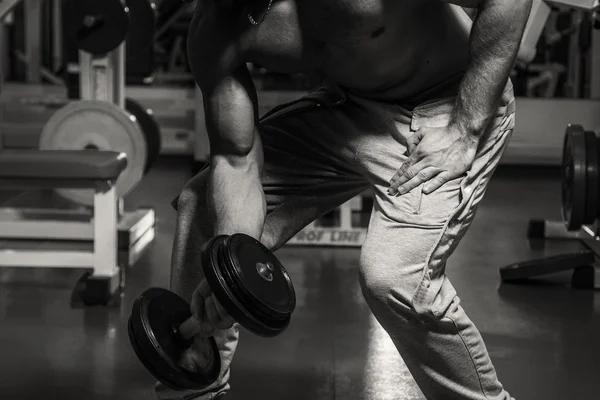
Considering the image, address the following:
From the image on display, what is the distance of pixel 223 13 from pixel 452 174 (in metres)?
0.52

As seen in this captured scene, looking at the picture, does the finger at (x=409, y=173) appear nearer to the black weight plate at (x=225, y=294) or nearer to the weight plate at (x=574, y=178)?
the black weight plate at (x=225, y=294)

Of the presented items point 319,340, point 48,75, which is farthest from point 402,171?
point 48,75

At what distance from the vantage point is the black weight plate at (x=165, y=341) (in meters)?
1.82

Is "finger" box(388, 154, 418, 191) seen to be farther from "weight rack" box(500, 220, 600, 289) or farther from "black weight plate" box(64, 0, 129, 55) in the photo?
"black weight plate" box(64, 0, 129, 55)

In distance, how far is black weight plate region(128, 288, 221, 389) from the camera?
1823 mm

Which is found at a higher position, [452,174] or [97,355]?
[452,174]

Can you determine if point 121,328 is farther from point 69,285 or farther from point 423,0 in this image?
point 423,0

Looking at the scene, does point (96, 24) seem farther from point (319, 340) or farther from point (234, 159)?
point (234, 159)

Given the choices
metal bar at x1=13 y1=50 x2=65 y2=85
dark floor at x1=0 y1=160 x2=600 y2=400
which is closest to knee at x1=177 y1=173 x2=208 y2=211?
dark floor at x1=0 y1=160 x2=600 y2=400

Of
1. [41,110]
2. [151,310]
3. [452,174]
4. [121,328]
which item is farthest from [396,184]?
[41,110]

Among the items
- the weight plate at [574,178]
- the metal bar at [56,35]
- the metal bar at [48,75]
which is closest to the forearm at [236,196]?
→ the weight plate at [574,178]

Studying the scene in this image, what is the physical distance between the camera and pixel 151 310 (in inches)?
74.4

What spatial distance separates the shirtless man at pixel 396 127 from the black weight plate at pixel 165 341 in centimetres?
5

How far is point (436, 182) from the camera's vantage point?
181 cm
